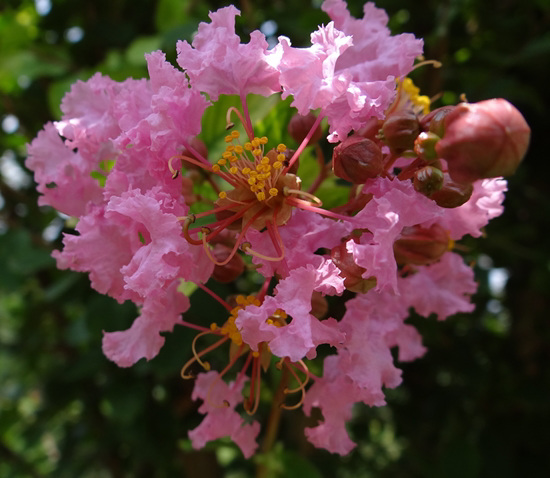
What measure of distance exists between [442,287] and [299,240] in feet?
0.86

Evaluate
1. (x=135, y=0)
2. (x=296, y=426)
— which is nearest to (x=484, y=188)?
(x=296, y=426)

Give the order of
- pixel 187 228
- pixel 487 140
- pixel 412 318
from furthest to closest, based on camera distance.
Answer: pixel 412 318
pixel 187 228
pixel 487 140

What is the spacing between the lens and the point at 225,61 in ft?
2.15

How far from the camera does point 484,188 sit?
0.73 metres

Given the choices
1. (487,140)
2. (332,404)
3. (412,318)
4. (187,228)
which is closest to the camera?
(487,140)

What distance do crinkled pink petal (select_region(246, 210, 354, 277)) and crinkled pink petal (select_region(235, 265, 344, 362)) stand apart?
3cm

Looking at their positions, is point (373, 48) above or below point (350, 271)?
above

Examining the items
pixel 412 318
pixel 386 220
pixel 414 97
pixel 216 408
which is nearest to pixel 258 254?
pixel 386 220

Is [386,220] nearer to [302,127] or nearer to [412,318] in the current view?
[302,127]

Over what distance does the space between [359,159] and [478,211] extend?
0.21 meters

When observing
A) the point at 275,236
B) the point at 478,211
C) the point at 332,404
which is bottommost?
the point at 332,404

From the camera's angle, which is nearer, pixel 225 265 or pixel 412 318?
pixel 225 265

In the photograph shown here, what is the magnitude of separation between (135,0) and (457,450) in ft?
4.87

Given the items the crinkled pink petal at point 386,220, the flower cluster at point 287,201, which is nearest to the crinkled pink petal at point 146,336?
the flower cluster at point 287,201
